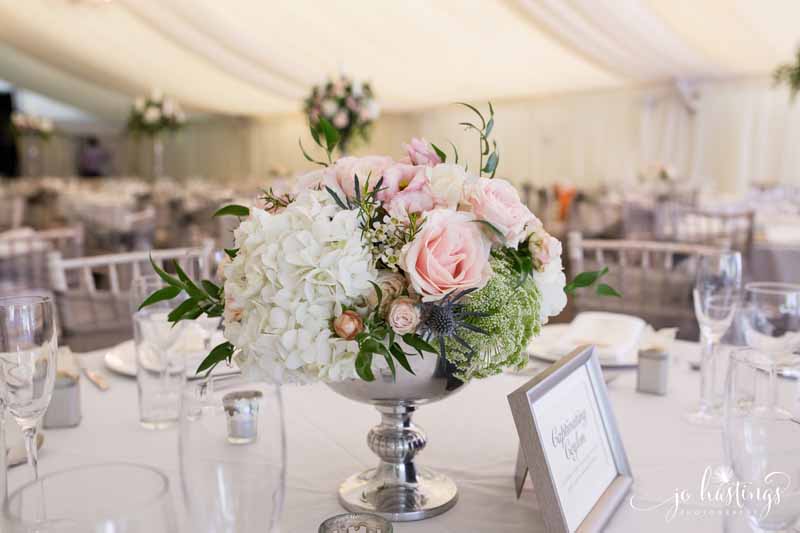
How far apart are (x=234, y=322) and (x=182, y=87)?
1293 cm

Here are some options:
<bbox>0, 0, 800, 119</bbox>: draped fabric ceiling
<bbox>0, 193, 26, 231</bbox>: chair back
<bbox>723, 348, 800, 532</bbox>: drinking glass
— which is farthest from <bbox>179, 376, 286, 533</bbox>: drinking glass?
<bbox>0, 193, 26, 231</bbox>: chair back

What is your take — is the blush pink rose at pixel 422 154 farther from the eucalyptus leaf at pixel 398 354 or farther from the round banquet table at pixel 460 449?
the round banquet table at pixel 460 449

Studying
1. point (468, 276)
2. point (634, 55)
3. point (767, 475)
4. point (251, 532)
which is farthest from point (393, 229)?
point (634, 55)

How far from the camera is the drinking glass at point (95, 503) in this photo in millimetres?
457

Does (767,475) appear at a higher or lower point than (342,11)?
lower

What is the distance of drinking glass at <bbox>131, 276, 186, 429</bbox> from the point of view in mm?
1236

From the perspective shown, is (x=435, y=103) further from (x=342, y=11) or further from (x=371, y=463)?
(x=371, y=463)

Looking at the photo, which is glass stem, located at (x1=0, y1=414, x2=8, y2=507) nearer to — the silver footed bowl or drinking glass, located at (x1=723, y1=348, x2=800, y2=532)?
the silver footed bowl

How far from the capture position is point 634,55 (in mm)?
8820

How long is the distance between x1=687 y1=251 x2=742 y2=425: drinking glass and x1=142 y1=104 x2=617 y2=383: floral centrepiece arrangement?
1.84 feet

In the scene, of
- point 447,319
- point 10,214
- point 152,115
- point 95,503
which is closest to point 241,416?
point 95,503

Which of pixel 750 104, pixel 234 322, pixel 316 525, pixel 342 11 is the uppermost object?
pixel 342 11

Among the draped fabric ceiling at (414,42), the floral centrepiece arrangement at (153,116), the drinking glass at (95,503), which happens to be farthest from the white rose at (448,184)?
the floral centrepiece arrangement at (153,116)

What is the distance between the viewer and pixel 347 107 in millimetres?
5547
